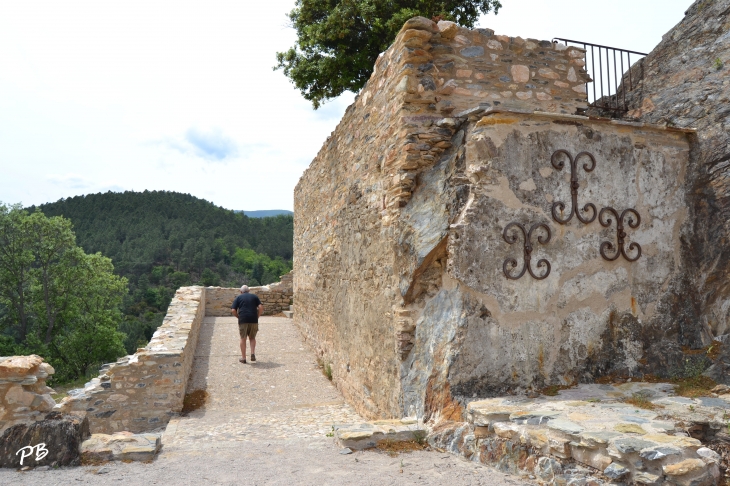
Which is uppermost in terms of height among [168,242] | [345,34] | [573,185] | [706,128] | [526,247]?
[345,34]

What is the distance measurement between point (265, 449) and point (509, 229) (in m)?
2.58

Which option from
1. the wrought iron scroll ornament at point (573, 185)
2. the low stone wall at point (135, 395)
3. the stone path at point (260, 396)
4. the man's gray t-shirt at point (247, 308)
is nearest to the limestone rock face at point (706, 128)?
the wrought iron scroll ornament at point (573, 185)

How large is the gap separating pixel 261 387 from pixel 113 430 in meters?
2.06

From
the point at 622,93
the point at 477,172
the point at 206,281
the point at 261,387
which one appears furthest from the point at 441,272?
the point at 206,281

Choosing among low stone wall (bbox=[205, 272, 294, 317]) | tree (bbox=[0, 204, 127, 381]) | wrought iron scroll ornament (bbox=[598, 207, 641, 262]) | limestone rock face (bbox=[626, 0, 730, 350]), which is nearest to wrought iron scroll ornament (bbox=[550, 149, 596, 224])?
wrought iron scroll ornament (bbox=[598, 207, 641, 262])

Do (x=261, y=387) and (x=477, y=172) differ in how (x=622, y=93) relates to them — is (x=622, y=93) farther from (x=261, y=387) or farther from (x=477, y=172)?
(x=261, y=387)

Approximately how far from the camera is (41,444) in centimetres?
368

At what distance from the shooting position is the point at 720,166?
4371 mm

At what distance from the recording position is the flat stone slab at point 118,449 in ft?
12.3

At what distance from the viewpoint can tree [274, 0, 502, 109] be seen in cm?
1136

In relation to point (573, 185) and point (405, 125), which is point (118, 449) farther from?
point (573, 185)

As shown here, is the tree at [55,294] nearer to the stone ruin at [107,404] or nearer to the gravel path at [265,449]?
the stone ruin at [107,404]

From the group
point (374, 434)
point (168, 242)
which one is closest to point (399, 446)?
point (374, 434)

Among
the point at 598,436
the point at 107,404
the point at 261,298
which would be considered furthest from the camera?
the point at 261,298
